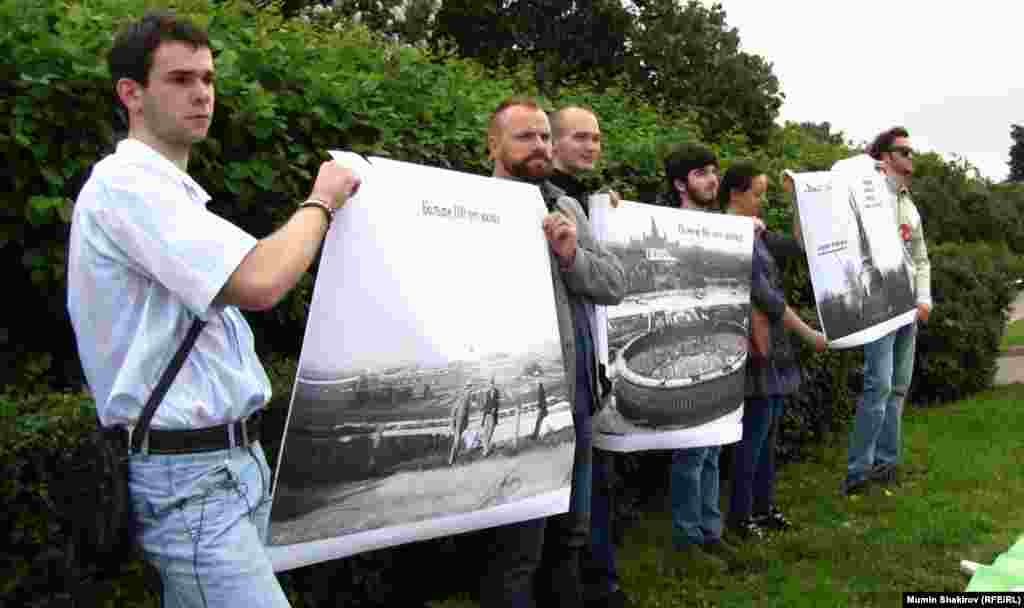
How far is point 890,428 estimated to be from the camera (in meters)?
7.27

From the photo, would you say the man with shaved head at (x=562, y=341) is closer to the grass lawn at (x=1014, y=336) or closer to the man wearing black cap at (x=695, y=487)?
the man wearing black cap at (x=695, y=487)

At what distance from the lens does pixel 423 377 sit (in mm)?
3248

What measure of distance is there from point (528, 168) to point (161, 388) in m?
2.10

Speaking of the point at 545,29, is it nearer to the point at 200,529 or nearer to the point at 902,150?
the point at 902,150

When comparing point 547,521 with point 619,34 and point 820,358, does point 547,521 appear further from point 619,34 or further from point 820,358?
point 619,34

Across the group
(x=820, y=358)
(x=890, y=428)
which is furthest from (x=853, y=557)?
(x=820, y=358)

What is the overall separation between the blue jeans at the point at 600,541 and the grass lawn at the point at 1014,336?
11483 mm

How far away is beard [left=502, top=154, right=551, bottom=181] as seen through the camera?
13.3 ft

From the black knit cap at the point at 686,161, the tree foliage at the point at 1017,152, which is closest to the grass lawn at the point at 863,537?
the black knit cap at the point at 686,161

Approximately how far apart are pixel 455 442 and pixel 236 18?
2.52 metres

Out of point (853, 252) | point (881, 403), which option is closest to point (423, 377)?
point (853, 252)

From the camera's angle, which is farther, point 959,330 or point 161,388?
point 959,330

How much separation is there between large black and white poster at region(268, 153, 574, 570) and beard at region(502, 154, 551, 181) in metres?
0.21

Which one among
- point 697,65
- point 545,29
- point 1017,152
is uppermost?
point 545,29
